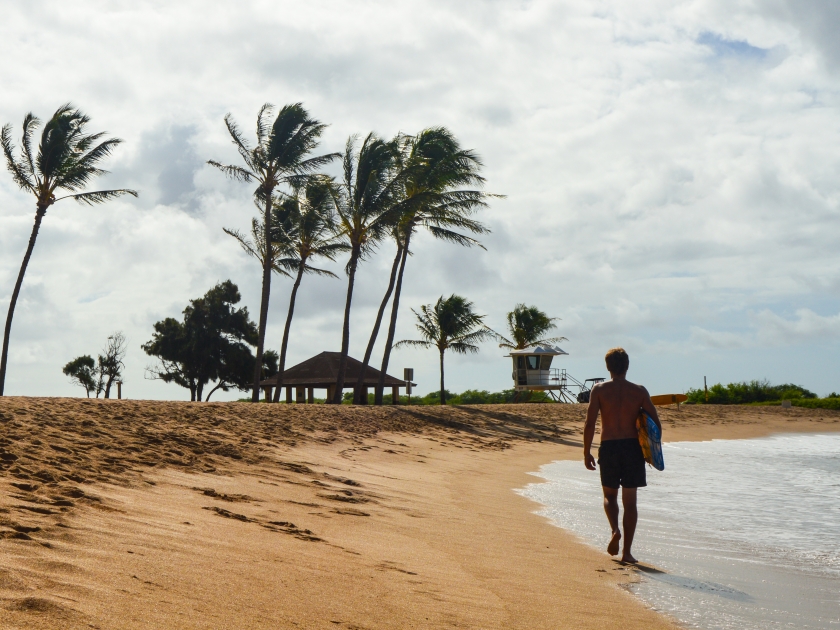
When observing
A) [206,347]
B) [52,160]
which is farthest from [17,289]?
[206,347]

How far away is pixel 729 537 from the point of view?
6371 mm

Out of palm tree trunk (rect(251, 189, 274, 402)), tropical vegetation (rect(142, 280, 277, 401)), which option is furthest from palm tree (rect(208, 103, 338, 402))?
tropical vegetation (rect(142, 280, 277, 401))

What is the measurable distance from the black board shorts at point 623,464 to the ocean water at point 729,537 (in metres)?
0.54

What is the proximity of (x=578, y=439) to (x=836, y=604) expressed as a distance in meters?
15.8

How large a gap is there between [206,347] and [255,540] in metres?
36.4

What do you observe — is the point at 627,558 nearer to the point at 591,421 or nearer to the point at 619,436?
the point at 619,436

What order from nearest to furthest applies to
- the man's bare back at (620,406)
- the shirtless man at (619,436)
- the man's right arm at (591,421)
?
the shirtless man at (619,436)
the man's bare back at (620,406)
the man's right arm at (591,421)

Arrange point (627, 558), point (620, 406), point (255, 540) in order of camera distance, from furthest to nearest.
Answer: point (620, 406), point (627, 558), point (255, 540)

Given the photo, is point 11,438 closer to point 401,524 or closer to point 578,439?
point 401,524

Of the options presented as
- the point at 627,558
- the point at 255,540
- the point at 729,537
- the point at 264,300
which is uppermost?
the point at 264,300

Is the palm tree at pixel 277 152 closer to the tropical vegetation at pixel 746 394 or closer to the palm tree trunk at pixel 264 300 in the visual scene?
the palm tree trunk at pixel 264 300

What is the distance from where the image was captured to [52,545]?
3.24 m

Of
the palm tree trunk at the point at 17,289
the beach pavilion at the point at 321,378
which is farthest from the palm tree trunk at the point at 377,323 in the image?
the palm tree trunk at the point at 17,289

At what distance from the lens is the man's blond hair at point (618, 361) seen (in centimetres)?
557
